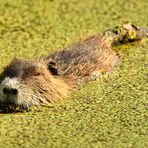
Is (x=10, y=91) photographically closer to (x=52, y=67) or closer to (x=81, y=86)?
(x=52, y=67)

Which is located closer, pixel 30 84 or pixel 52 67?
pixel 30 84

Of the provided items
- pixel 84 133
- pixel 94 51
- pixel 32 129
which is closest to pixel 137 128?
pixel 84 133

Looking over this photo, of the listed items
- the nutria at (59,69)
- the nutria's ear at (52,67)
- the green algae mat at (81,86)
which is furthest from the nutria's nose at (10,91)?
the nutria's ear at (52,67)

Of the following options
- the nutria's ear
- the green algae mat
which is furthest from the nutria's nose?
the nutria's ear

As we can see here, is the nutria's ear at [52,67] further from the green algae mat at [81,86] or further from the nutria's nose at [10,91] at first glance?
the nutria's nose at [10,91]

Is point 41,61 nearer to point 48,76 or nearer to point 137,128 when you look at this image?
point 48,76

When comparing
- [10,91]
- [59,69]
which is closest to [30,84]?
[10,91]
